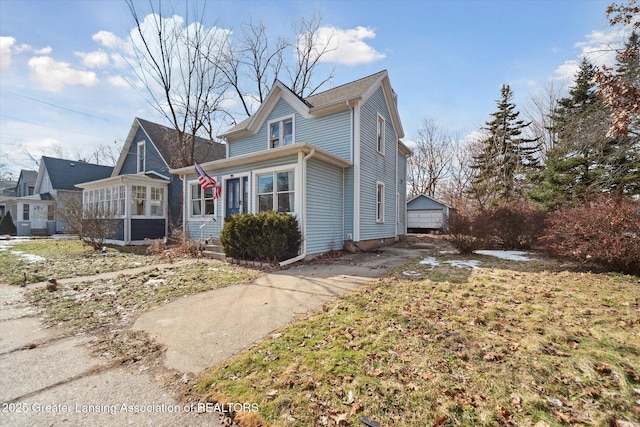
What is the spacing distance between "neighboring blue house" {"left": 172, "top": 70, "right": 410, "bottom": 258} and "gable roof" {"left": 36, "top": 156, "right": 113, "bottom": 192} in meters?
17.4

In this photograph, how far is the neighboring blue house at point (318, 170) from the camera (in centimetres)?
906

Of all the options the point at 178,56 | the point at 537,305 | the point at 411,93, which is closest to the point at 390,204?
the point at 411,93

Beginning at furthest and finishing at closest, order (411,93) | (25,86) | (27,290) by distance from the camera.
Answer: (411,93)
(25,86)
(27,290)

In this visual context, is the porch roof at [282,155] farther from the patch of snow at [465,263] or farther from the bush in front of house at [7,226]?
the bush in front of house at [7,226]

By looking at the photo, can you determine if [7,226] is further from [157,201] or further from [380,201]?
[380,201]

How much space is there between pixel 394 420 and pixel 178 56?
745 inches

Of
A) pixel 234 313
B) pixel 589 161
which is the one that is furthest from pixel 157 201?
pixel 589 161

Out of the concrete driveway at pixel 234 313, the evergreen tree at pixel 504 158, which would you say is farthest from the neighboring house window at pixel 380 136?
the evergreen tree at pixel 504 158

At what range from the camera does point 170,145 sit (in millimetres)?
17766

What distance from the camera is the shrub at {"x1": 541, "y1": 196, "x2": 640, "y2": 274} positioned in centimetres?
589

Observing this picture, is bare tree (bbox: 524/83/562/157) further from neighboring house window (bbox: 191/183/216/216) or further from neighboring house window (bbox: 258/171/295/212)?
neighboring house window (bbox: 191/183/216/216)

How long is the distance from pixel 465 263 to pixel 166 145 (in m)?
18.2

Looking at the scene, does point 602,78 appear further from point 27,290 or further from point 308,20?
point 308,20

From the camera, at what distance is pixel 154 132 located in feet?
58.5
